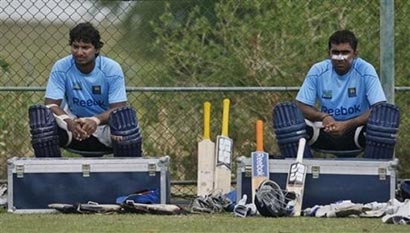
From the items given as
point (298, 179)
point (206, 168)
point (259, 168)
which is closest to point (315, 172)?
point (298, 179)

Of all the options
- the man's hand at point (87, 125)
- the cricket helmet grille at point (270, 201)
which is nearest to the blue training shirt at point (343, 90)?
the cricket helmet grille at point (270, 201)

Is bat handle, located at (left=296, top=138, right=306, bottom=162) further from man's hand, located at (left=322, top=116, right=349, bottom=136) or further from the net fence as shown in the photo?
the net fence

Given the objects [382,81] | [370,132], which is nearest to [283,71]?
[382,81]

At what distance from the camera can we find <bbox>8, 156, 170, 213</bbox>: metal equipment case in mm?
10250

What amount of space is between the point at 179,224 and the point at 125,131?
51.8 inches

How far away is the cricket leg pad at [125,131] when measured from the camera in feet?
34.3

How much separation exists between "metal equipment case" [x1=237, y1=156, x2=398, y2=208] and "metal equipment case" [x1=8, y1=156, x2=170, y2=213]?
974 millimetres

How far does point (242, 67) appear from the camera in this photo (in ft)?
40.0

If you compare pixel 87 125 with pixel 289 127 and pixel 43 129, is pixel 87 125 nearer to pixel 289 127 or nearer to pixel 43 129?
pixel 43 129

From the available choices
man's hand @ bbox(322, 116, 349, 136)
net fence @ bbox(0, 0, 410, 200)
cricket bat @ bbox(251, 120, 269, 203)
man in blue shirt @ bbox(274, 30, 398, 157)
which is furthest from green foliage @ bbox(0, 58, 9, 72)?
man's hand @ bbox(322, 116, 349, 136)

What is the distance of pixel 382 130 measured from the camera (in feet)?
33.6

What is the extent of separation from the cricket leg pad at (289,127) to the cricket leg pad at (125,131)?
0.99m

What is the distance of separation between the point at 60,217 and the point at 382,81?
290cm

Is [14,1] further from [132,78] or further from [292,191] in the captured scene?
[292,191]
